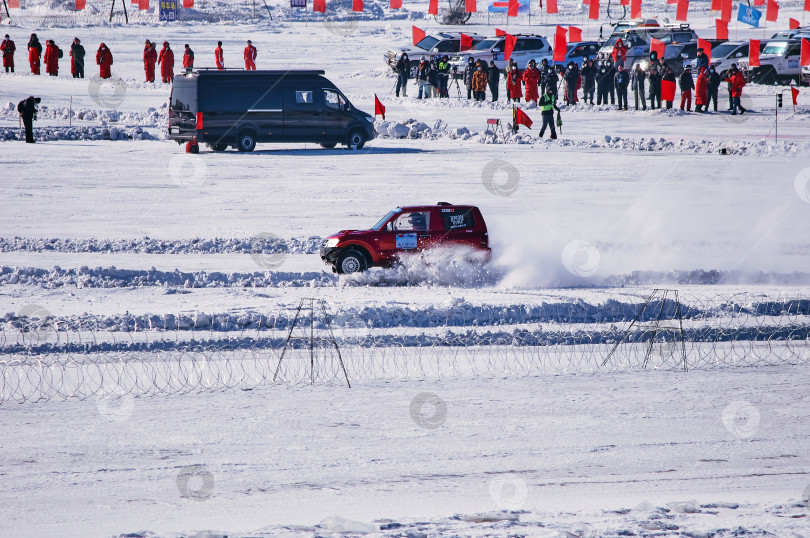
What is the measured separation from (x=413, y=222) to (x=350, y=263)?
1.17m

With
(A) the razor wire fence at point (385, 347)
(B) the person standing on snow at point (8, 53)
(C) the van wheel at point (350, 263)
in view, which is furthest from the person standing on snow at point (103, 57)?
(A) the razor wire fence at point (385, 347)

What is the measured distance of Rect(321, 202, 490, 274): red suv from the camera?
45.5 feet

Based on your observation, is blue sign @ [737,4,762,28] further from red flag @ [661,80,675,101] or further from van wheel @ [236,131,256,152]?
van wheel @ [236,131,256,152]

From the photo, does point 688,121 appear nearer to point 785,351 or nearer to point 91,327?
point 785,351

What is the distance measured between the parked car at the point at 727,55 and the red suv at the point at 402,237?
2747 cm

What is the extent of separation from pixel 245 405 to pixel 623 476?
3973 millimetres

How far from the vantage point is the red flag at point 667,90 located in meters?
31.7

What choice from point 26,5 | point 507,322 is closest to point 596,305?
point 507,322

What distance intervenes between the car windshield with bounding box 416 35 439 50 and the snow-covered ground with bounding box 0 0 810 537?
16.4m

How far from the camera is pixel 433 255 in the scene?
46.1 ft

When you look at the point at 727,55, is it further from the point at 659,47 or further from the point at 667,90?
the point at 667,90

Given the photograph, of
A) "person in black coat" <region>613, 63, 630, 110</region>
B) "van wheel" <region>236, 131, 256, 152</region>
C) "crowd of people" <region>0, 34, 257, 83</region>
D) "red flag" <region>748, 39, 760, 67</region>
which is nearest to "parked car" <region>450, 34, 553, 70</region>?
"person in black coat" <region>613, 63, 630, 110</region>

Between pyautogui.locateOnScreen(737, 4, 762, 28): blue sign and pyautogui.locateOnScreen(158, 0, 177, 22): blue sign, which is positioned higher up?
pyautogui.locateOnScreen(158, 0, 177, 22): blue sign

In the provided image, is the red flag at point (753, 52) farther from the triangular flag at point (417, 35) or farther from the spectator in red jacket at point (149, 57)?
the spectator in red jacket at point (149, 57)
